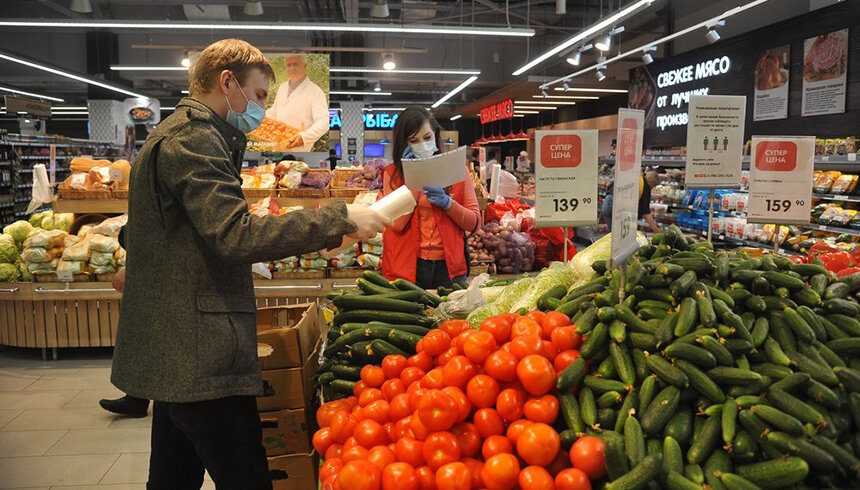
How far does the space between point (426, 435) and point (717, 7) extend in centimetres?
1119

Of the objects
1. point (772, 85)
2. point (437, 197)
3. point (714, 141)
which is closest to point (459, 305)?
point (437, 197)

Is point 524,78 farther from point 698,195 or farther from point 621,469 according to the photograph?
point 621,469

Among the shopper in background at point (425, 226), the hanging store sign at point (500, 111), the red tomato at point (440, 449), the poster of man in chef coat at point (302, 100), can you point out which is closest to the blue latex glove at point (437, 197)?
the shopper in background at point (425, 226)

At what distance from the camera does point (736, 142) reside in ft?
11.0

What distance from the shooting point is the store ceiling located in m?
14.0

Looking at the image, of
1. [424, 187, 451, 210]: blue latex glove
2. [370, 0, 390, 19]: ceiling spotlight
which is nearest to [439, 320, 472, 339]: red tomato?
[424, 187, 451, 210]: blue latex glove

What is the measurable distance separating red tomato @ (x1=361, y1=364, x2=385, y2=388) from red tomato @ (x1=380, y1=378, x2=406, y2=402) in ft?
0.20

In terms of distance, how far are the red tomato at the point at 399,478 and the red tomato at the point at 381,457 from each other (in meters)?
0.04

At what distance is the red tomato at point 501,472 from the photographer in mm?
1469

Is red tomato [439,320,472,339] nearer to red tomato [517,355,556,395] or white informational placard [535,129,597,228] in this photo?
red tomato [517,355,556,395]

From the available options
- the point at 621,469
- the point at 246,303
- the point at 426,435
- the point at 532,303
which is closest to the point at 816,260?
the point at 532,303

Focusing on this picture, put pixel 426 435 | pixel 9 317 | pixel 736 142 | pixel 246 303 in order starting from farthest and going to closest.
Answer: pixel 9 317 → pixel 736 142 → pixel 246 303 → pixel 426 435

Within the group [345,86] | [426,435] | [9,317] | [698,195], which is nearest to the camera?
[426,435]

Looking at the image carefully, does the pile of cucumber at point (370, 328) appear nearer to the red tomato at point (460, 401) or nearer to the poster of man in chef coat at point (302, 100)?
the red tomato at point (460, 401)
